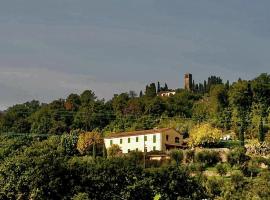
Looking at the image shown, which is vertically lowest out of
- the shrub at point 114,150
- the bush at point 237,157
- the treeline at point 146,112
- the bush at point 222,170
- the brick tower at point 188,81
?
the bush at point 222,170

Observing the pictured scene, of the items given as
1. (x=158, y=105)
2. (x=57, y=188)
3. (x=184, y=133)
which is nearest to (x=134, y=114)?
(x=158, y=105)

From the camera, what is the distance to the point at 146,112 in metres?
79.2

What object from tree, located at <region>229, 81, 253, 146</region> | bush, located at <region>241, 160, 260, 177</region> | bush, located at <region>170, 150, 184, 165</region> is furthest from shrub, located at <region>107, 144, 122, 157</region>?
bush, located at <region>241, 160, 260, 177</region>

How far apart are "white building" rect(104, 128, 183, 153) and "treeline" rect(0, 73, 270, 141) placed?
6.19 meters

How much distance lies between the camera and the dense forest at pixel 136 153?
31719 mm

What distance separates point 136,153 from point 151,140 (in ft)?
23.8

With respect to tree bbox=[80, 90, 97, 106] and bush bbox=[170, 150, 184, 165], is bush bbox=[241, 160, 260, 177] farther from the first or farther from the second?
tree bbox=[80, 90, 97, 106]

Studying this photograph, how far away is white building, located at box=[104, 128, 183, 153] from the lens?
61.5 metres

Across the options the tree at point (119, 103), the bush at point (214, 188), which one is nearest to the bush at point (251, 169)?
the bush at point (214, 188)

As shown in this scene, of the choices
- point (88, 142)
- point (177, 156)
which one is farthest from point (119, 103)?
point (177, 156)

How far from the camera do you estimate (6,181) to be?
31.1 metres

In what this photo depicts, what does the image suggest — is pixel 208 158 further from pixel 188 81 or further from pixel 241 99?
pixel 188 81

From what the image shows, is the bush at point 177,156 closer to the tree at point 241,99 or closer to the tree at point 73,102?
the tree at point 241,99

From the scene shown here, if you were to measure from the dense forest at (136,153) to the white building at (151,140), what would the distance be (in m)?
2.26
